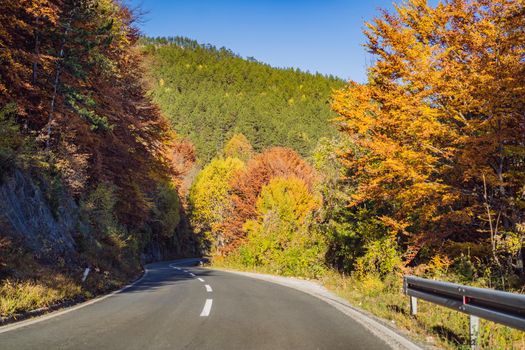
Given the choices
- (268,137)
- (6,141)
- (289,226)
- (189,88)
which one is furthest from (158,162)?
(189,88)

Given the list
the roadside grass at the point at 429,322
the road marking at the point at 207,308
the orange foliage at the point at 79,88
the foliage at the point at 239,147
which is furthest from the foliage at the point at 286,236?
the foliage at the point at 239,147

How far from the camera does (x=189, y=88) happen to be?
4756 inches

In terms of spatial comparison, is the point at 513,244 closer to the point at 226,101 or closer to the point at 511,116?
the point at 511,116

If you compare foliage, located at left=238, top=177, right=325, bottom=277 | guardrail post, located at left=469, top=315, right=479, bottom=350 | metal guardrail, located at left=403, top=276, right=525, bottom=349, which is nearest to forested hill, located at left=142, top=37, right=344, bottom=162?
foliage, located at left=238, top=177, right=325, bottom=277

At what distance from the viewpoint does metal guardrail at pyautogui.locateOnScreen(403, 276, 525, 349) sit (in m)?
4.36

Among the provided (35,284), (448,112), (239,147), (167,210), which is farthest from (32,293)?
(239,147)

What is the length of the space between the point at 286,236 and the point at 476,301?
21807mm

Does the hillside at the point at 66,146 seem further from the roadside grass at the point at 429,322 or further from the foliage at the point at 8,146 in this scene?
the roadside grass at the point at 429,322

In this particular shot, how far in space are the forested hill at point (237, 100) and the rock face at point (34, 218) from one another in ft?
125

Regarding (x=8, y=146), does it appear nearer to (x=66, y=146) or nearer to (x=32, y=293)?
(x=66, y=146)

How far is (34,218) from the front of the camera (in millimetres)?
12500

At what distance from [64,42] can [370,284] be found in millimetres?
14514

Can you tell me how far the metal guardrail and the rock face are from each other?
9774 millimetres

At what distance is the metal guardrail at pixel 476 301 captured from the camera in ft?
14.3
